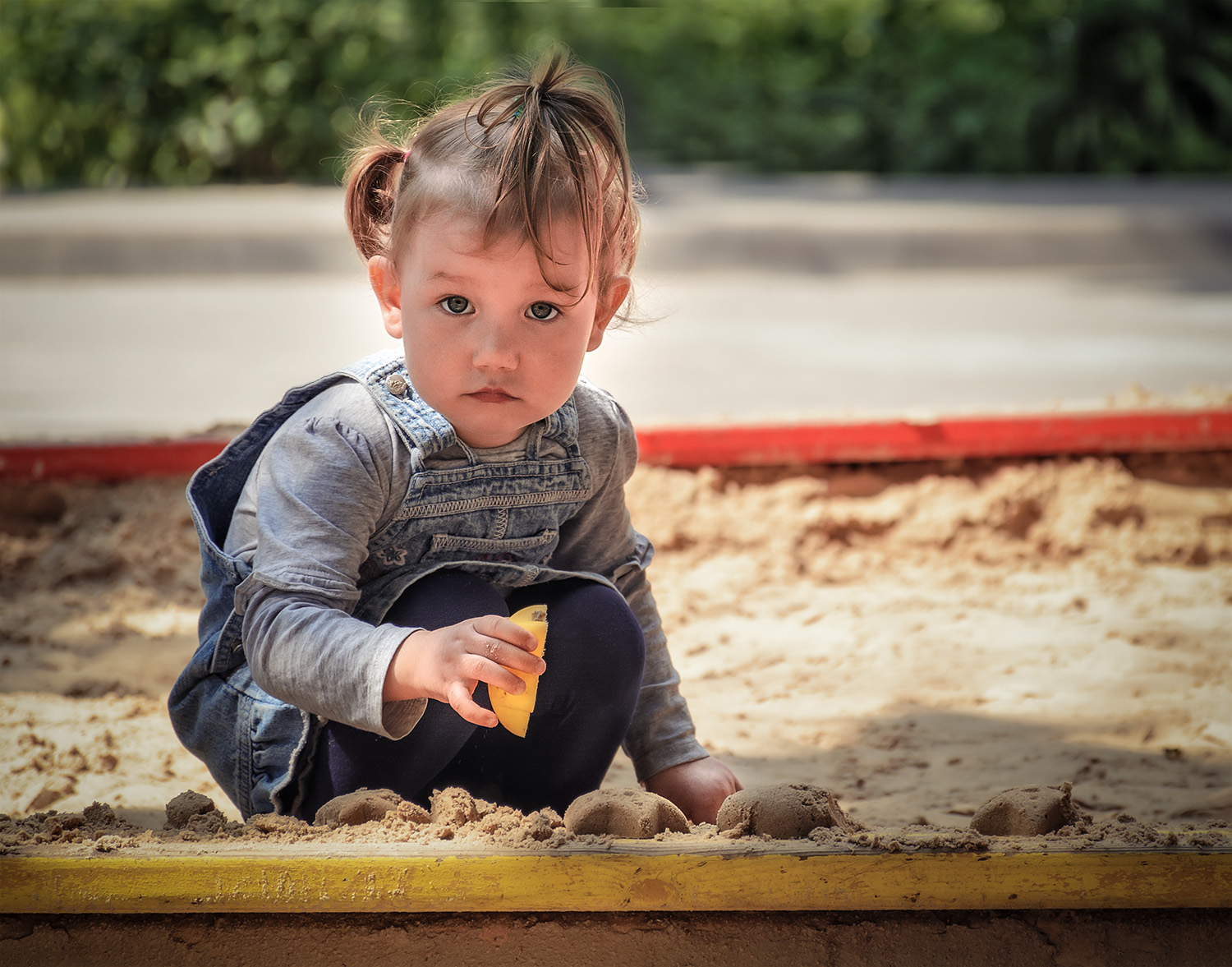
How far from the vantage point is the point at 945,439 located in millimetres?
3168

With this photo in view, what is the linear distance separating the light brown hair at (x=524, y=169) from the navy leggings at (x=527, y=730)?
1.36 feet

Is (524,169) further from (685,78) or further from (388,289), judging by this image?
(685,78)

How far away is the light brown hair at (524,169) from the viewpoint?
1446mm

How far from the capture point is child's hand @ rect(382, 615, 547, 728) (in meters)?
1.33

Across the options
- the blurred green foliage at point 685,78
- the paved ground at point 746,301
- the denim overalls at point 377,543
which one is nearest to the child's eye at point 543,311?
the denim overalls at point 377,543

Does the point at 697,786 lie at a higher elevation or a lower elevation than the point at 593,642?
lower

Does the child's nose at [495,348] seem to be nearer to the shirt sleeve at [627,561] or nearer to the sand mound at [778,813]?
the shirt sleeve at [627,561]

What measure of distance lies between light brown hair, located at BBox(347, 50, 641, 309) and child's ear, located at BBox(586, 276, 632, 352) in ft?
0.04

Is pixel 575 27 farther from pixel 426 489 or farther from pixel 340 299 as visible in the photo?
pixel 426 489

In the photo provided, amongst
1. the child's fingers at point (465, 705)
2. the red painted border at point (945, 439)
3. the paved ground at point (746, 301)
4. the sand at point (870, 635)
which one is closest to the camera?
the child's fingers at point (465, 705)

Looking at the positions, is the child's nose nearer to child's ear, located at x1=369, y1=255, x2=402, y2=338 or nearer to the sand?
child's ear, located at x1=369, y1=255, x2=402, y2=338

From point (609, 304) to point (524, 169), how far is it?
229 millimetres

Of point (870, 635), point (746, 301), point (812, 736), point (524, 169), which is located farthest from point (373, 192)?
point (746, 301)

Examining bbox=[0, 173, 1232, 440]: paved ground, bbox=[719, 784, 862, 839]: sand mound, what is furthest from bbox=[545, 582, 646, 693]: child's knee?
bbox=[0, 173, 1232, 440]: paved ground
